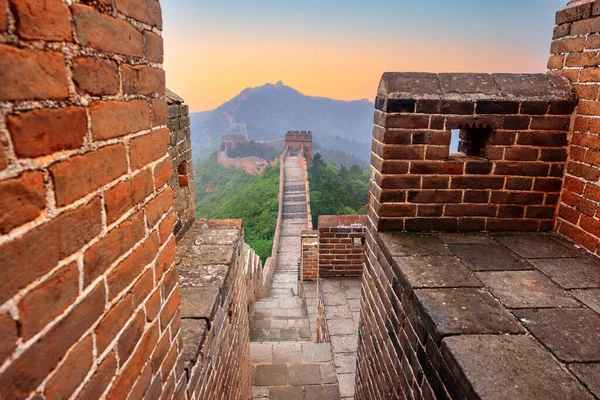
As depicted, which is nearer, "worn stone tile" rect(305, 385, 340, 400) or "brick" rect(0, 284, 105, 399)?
"brick" rect(0, 284, 105, 399)

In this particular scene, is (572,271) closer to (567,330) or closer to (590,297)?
(590,297)

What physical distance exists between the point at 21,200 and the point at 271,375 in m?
4.73

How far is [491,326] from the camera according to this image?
1569mm

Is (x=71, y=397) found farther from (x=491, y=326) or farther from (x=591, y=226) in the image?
(x=591, y=226)

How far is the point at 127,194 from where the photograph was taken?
1017 mm

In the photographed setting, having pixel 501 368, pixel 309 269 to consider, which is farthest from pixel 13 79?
pixel 309 269

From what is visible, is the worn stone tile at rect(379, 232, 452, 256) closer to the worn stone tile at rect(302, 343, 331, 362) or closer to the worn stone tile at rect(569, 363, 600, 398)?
the worn stone tile at rect(569, 363, 600, 398)

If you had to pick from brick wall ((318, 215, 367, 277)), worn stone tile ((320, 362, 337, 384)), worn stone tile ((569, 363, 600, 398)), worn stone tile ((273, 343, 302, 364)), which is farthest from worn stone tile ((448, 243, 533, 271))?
brick wall ((318, 215, 367, 277))

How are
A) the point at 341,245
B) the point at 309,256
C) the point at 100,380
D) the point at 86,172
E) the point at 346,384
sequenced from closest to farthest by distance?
the point at 86,172
the point at 100,380
the point at 346,384
the point at 341,245
the point at 309,256

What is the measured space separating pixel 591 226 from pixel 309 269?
6.23m

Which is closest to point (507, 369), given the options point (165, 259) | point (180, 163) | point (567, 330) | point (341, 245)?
point (567, 330)

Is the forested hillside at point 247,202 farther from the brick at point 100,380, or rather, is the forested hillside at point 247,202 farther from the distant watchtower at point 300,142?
the brick at point 100,380

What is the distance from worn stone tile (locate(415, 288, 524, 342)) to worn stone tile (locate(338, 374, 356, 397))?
10.3ft

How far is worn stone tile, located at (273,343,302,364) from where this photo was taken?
501 cm
